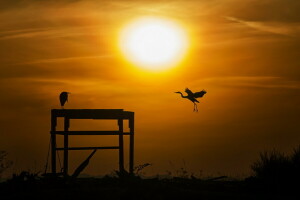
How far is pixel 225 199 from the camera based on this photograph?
576 inches

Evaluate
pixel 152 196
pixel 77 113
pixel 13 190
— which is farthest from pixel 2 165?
pixel 152 196

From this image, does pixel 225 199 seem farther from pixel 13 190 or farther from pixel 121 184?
pixel 13 190

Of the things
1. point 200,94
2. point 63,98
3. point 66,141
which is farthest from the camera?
point 63,98

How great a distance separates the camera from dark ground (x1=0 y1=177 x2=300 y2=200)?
1458cm

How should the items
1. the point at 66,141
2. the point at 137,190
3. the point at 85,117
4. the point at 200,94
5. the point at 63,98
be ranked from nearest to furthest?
1. the point at 137,190
2. the point at 66,141
3. the point at 85,117
4. the point at 200,94
5. the point at 63,98

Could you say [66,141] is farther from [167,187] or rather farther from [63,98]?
[167,187]

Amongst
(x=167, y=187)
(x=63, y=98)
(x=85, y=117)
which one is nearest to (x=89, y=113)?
(x=85, y=117)

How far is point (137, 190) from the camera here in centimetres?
1489

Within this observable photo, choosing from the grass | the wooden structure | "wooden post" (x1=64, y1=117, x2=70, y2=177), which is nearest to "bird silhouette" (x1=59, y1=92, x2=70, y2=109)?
the wooden structure

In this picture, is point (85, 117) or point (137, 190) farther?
point (85, 117)

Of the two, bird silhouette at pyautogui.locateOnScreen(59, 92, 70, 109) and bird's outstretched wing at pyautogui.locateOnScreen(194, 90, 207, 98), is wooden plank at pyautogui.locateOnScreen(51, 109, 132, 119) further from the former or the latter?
bird's outstretched wing at pyautogui.locateOnScreen(194, 90, 207, 98)

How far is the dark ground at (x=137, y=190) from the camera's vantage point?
14578 mm

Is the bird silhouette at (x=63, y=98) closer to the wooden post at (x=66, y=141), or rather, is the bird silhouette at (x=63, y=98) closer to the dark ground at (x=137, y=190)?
the wooden post at (x=66, y=141)

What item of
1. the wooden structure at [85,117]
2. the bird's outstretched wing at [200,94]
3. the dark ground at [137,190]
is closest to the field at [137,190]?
the dark ground at [137,190]
